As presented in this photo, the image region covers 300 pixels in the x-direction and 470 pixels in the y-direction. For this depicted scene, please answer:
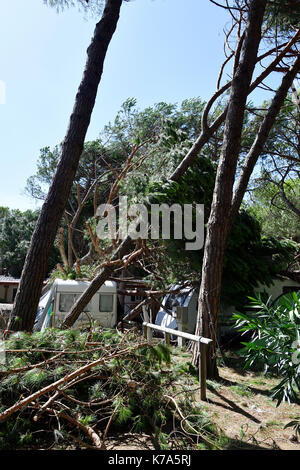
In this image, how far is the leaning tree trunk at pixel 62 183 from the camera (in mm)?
4391

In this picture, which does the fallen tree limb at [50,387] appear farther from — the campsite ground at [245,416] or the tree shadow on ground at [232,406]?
the tree shadow on ground at [232,406]

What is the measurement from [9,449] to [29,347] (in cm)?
86

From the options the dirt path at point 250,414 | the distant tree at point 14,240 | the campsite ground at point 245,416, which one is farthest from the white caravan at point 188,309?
the distant tree at point 14,240

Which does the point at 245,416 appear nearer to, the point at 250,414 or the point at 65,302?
the point at 250,414

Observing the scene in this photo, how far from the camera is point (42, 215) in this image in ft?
15.3

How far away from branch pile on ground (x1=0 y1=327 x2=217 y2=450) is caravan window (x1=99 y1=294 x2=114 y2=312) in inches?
281

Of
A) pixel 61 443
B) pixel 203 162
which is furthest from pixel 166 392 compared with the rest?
pixel 203 162

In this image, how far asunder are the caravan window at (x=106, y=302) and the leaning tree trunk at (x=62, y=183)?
6.47 metres

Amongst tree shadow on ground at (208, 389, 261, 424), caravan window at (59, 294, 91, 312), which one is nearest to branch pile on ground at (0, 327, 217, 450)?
tree shadow on ground at (208, 389, 261, 424)

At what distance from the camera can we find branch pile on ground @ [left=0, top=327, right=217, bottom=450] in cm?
282

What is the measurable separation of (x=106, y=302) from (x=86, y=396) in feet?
25.4

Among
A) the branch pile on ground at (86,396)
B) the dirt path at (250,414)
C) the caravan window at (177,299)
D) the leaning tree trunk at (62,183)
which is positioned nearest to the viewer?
the branch pile on ground at (86,396)

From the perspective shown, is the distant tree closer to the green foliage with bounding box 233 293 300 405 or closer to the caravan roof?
the caravan roof
